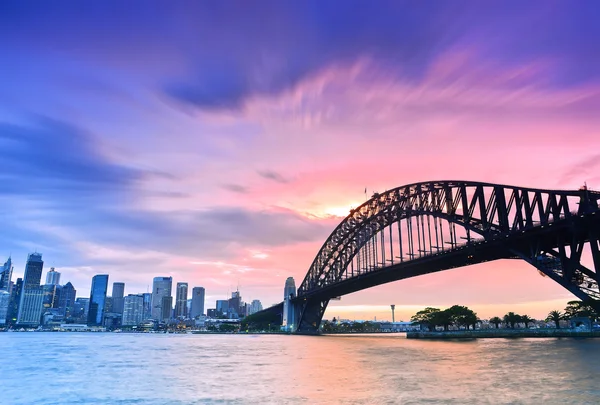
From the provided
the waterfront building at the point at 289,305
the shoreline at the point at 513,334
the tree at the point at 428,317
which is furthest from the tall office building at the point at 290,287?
the shoreline at the point at 513,334

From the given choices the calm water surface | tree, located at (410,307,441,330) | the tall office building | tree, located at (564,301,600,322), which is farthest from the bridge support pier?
the calm water surface

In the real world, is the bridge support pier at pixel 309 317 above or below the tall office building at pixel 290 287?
below

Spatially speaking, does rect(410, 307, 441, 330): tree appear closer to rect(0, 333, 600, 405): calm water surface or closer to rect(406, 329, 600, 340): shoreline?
rect(406, 329, 600, 340): shoreline

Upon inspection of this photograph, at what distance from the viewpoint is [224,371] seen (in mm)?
33750

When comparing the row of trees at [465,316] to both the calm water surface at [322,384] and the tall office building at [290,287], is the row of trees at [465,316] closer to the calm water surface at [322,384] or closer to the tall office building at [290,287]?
the tall office building at [290,287]

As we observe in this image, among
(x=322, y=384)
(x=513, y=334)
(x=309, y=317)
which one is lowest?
Answer: (x=322, y=384)

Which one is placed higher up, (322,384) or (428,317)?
(428,317)

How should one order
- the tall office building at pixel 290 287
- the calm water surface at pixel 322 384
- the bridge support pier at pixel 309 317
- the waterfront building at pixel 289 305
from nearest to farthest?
the calm water surface at pixel 322 384 < the bridge support pier at pixel 309 317 < the waterfront building at pixel 289 305 < the tall office building at pixel 290 287

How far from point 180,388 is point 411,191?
230 ft

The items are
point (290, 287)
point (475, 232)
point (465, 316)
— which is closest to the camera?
point (475, 232)

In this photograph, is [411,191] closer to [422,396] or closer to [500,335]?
[500,335]

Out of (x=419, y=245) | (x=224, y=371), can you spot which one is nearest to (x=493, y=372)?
(x=224, y=371)

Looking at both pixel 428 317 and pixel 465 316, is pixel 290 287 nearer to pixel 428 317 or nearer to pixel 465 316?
pixel 428 317

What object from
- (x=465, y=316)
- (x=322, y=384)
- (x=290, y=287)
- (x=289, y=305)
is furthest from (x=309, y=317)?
(x=322, y=384)
